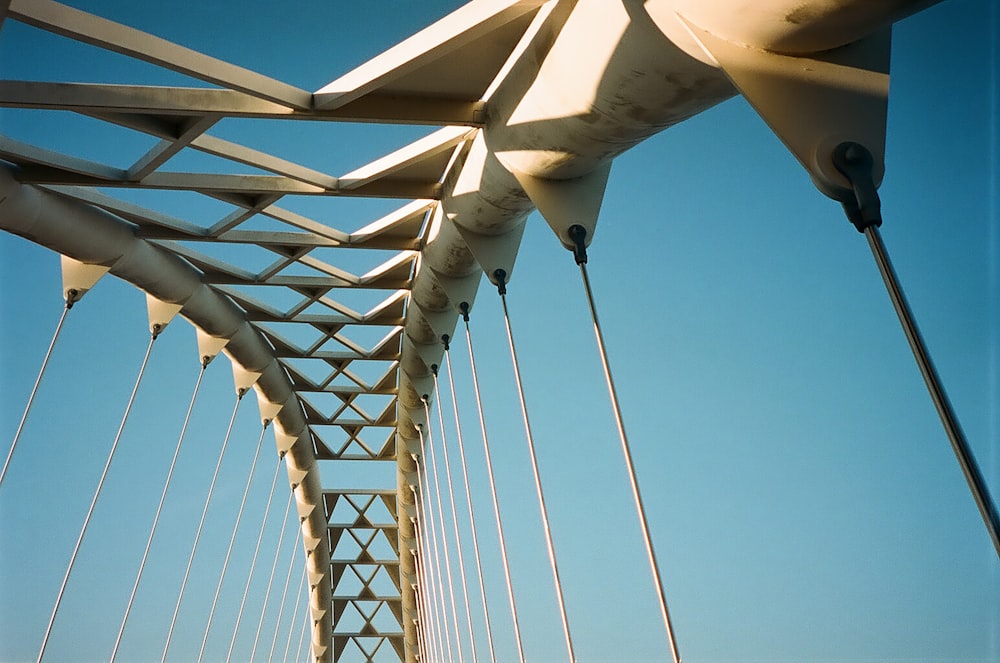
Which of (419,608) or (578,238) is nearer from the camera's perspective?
(578,238)

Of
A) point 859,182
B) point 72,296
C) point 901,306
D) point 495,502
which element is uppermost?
point 72,296

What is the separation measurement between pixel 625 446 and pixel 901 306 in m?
3.58

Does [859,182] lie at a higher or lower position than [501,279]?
lower

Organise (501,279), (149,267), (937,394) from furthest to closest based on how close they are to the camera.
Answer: (149,267)
(501,279)
(937,394)

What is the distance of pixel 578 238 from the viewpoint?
904 centimetres

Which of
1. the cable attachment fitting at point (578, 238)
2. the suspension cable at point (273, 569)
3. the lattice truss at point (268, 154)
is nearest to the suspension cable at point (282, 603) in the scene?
the suspension cable at point (273, 569)

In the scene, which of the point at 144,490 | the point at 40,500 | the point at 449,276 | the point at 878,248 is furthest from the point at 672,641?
the point at 144,490

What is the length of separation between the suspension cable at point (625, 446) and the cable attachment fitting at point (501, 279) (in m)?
2.70

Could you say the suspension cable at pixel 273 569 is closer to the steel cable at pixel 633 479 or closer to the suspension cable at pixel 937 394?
the steel cable at pixel 633 479

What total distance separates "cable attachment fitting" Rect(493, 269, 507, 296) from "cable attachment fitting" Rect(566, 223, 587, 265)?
8.74 feet

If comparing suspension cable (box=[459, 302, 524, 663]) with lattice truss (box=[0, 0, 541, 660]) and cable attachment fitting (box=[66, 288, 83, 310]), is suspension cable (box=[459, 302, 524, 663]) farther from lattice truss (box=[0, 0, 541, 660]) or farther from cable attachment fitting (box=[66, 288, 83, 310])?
cable attachment fitting (box=[66, 288, 83, 310])

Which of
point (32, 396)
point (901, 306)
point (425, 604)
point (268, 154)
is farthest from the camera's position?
point (425, 604)

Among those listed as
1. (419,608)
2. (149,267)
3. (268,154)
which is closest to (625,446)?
(268,154)

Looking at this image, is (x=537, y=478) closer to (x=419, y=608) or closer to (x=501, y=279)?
(x=501, y=279)
